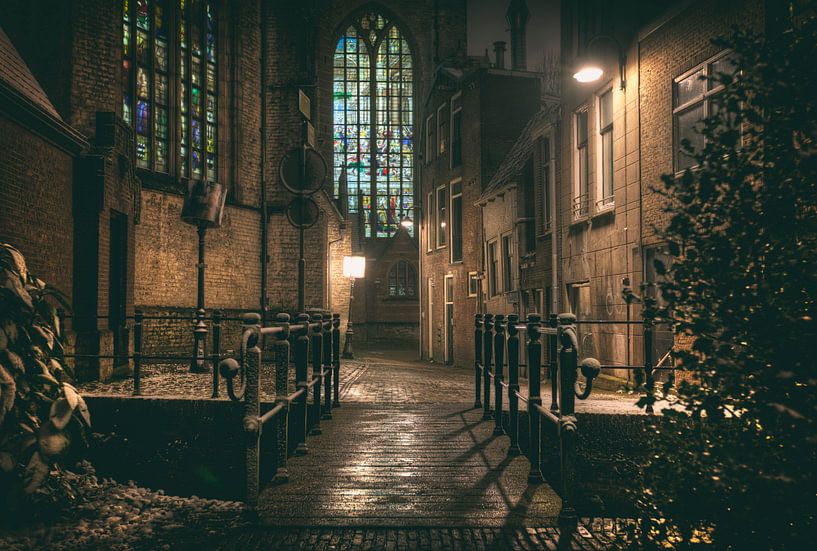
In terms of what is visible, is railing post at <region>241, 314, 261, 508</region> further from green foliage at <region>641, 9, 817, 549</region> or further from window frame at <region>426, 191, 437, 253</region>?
window frame at <region>426, 191, 437, 253</region>

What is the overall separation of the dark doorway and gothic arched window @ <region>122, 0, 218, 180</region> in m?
4.88

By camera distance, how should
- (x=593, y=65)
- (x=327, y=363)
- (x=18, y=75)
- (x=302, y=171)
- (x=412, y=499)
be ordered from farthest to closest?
(x=18, y=75)
(x=593, y=65)
(x=302, y=171)
(x=327, y=363)
(x=412, y=499)

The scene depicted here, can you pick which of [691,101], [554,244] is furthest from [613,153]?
[554,244]

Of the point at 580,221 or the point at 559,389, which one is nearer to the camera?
the point at 559,389

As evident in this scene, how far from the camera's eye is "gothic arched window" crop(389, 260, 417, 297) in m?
40.9

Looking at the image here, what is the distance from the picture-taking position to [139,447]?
810cm

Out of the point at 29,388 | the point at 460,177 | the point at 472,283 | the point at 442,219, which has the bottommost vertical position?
the point at 29,388

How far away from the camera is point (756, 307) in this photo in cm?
260

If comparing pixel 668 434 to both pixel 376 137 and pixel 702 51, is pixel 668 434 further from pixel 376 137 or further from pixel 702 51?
pixel 376 137

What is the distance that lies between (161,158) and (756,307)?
17.9 meters

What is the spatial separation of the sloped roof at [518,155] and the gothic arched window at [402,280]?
65.7 feet

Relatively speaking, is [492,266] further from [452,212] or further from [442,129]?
[442,129]

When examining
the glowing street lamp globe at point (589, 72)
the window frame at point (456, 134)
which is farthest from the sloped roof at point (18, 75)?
the window frame at point (456, 134)

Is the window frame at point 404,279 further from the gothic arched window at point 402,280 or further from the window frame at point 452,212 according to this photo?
the window frame at point 452,212
